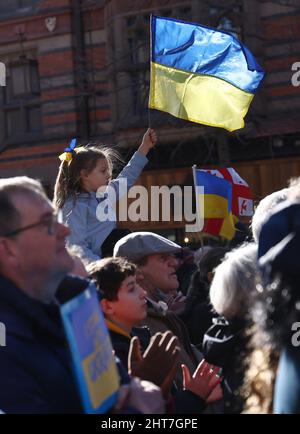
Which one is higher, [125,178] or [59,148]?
[125,178]

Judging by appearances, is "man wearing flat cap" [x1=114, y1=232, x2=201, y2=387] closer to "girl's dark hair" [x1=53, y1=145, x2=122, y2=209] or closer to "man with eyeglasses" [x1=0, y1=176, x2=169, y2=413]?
"girl's dark hair" [x1=53, y1=145, x2=122, y2=209]

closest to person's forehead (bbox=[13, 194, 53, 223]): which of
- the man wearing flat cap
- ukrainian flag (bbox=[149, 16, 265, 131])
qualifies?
the man wearing flat cap

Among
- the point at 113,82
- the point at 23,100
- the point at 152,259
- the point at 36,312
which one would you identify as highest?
the point at 36,312

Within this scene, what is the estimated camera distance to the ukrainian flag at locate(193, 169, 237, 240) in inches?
297

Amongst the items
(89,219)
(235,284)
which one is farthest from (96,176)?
(235,284)

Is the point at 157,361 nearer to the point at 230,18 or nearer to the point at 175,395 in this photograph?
the point at 175,395

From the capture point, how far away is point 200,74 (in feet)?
20.3

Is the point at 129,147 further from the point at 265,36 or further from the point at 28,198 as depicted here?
the point at 28,198

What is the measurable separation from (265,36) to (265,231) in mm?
12663

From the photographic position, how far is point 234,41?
6188 mm

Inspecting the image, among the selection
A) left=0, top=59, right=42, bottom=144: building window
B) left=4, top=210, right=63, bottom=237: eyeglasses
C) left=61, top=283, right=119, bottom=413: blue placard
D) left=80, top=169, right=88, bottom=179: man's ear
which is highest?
left=4, top=210, right=63, bottom=237: eyeglasses

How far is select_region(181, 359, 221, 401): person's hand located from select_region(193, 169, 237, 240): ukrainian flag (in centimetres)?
407

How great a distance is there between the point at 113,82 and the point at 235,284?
13.4 metres
